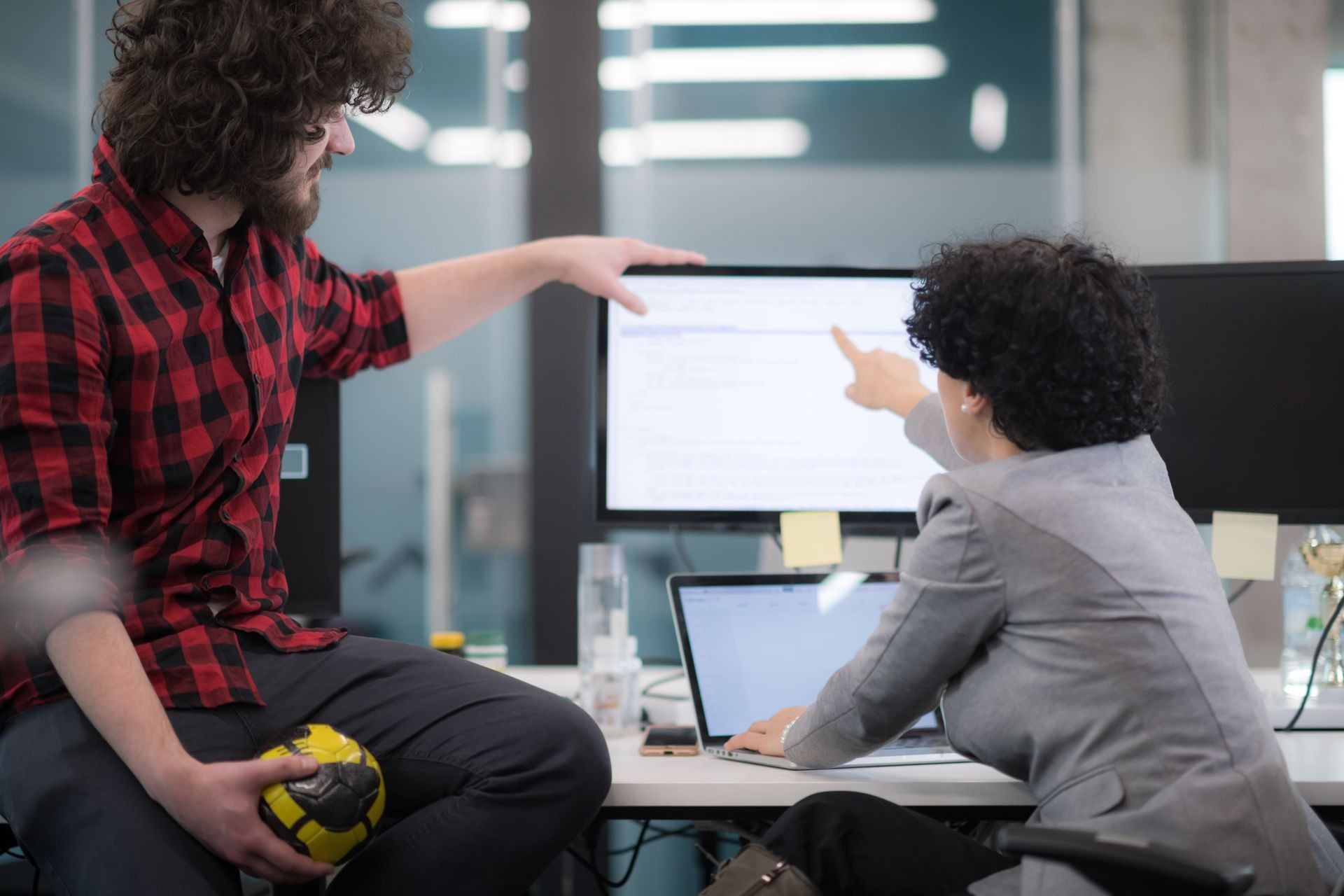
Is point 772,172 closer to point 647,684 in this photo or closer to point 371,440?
A: point 371,440

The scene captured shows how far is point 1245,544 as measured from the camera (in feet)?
4.65

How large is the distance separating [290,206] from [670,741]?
2.53ft

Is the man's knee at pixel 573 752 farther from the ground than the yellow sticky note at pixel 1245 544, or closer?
closer

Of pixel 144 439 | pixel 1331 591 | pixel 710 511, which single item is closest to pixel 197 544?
pixel 144 439

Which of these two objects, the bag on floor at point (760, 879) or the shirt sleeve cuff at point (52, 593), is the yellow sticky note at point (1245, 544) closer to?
the bag on floor at point (760, 879)

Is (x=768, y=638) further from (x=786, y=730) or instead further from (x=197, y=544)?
(x=197, y=544)

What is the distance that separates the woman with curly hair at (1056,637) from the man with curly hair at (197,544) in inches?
11.8

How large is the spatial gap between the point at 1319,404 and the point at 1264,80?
4.33 feet

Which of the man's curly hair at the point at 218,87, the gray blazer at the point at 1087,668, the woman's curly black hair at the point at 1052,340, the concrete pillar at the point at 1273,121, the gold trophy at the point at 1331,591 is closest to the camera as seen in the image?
the gray blazer at the point at 1087,668

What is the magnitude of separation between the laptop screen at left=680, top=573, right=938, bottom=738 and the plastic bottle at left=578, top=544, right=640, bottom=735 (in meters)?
0.12

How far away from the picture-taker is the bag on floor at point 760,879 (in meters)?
0.93

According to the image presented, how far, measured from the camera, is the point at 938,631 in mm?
940

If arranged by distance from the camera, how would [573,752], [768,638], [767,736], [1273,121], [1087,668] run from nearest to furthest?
[1087,668] < [573,752] < [767,736] < [768,638] < [1273,121]

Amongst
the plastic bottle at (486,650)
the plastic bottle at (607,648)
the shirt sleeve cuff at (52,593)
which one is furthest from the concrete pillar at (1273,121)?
the shirt sleeve cuff at (52,593)
